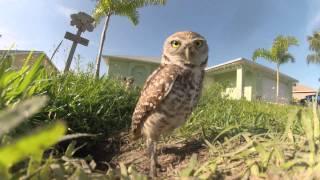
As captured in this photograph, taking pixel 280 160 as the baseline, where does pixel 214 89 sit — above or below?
above

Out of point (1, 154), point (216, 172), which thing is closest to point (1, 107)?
point (216, 172)

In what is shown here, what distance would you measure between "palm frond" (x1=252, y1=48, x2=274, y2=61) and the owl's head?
129 ft

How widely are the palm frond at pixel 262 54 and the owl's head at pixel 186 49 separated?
3934 cm

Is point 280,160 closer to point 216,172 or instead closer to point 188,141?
point 216,172

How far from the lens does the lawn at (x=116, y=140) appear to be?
27.9 inches

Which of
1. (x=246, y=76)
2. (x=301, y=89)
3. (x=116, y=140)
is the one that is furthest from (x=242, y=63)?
(x=116, y=140)

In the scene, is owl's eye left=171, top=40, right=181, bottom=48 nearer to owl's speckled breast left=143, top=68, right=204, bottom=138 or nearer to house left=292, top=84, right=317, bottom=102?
owl's speckled breast left=143, top=68, right=204, bottom=138

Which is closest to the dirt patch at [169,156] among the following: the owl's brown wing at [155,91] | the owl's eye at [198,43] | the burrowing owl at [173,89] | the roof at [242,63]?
the burrowing owl at [173,89]

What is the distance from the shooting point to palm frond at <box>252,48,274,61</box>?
137 ft

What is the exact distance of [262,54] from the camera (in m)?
43.5

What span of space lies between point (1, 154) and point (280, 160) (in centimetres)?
120

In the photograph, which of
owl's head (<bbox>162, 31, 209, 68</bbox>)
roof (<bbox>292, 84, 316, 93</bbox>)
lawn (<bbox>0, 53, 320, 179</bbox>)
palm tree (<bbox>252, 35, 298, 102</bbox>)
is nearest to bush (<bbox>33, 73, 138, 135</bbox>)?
lawn (<bbox>0, 53, 320, 179</bbox>)

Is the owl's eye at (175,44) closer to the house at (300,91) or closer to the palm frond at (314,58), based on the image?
the house at (300,91)

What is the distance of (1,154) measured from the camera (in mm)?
475
